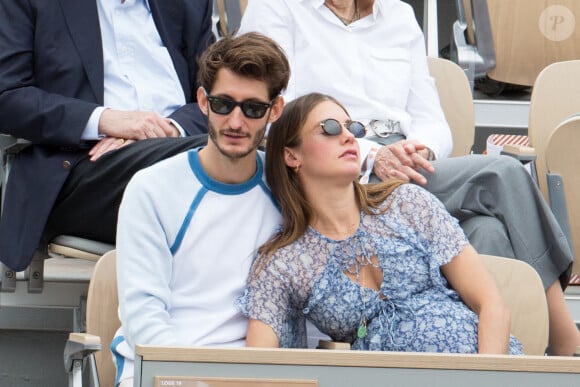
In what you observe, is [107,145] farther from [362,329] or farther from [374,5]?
[362,329]

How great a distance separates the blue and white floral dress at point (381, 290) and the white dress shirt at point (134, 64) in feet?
3.22

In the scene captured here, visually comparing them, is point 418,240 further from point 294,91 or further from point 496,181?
point 294,91

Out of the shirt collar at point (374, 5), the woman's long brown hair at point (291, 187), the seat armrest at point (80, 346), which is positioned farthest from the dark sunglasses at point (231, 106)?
the shirt collar at point (374, 5)

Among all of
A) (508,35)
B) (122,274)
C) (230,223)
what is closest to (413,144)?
(230,223)

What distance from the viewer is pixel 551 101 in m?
3.56

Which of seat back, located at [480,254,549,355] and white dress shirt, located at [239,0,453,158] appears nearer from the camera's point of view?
seat back, located at [480,254,549,355]

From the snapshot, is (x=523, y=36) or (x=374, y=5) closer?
(x=374, y=5)

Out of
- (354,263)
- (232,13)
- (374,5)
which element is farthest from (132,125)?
(232,13)

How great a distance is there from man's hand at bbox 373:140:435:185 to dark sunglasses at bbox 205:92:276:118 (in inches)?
22.1

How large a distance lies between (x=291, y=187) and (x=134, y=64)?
3.19 ft

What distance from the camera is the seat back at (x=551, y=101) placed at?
350cm

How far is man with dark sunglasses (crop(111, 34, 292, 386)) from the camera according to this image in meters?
2.16

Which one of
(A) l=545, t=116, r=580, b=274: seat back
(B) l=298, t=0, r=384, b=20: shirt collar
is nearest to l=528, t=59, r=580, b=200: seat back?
(A) l=545, t=116, r=580, b=274: seat back

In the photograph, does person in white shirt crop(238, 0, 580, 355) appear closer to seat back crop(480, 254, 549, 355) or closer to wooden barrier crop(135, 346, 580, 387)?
seat back crop(480, 254, 549, 355)
